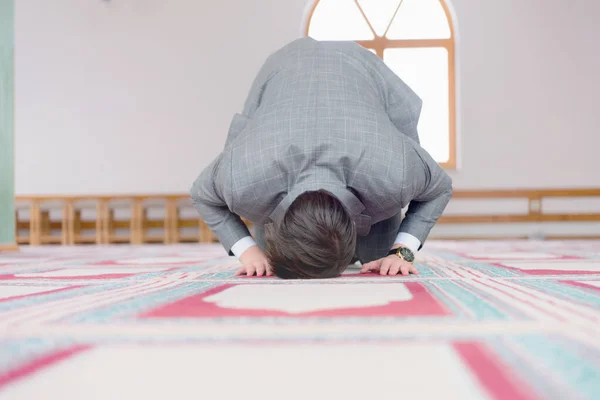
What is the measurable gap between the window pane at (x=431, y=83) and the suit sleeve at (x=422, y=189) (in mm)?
3164

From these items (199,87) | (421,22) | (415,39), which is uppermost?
(421,22)

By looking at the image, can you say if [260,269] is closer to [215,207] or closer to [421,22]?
[215,207]

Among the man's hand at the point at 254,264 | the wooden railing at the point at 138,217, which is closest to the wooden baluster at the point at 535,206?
the wooden railing at the point at 138,217

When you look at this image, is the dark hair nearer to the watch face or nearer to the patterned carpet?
the patterned carpet

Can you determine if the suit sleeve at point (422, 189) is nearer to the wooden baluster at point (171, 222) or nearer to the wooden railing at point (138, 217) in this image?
the wooden railing at point (138, 217)

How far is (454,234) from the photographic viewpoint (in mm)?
4223

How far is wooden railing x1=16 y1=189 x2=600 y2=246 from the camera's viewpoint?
A: 164 inches

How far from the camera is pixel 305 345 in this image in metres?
0.48

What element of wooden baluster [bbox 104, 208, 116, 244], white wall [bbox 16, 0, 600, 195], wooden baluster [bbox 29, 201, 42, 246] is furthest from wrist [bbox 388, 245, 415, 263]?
wooden baluster [bbox 29, 201, 42, 246]

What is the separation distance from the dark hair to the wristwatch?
0.80 ft

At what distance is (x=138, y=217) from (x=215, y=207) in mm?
3232

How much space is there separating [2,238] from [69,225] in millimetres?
1773

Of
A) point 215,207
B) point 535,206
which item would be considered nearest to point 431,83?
point 535,206

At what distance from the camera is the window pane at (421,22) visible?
4.24 meters
